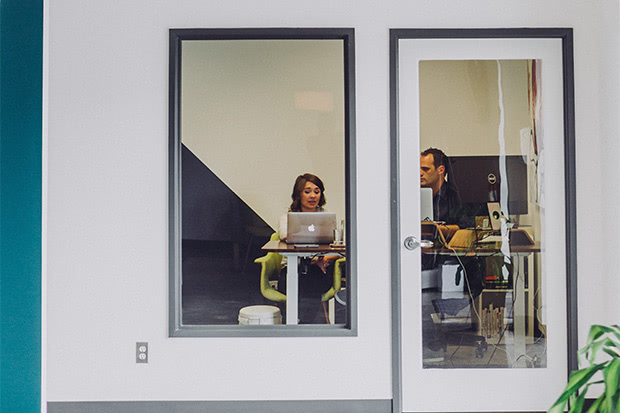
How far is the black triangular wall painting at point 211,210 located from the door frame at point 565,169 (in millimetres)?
641

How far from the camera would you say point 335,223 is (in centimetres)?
310

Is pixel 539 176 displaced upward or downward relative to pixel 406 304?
upward

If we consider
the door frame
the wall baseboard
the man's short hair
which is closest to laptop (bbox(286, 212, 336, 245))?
the door frame

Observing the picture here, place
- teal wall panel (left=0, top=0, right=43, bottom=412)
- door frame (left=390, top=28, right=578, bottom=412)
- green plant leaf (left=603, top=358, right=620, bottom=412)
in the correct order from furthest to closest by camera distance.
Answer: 1. door frame (left=390, top=28, right=578, bottom=412)
2. teal wall panel (left=0, top=0, right=43, bottom=412)
3. green plant leaf (left=603, top=358, right=620, bottom=412)

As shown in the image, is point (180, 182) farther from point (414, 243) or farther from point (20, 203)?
point (414, 243)

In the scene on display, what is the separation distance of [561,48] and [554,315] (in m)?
1.29

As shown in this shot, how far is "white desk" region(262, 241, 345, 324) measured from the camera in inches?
122

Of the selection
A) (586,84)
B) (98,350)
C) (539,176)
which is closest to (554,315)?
(539,176)

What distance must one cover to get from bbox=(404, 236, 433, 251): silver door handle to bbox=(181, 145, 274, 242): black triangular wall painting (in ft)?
2.18

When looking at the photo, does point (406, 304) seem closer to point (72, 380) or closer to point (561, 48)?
point (561, 48)

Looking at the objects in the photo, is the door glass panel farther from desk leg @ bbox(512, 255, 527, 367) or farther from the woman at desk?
the woman at desk

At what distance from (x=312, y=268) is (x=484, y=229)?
2.83ft

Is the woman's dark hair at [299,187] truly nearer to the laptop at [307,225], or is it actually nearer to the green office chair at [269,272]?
the laptop at [307,225]

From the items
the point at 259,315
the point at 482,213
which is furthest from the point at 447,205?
the point at 259,315
